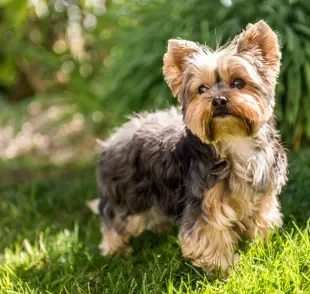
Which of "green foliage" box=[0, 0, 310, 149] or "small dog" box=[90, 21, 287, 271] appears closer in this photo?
"small dog" box=[90, 21, 287, 271]

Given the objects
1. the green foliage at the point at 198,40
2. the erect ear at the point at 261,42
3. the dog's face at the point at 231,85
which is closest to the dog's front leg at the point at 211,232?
the dog's face at the point at 231,85

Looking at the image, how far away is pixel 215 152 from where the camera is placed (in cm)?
365

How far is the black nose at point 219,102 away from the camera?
10.9 feet

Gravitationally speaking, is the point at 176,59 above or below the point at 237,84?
above

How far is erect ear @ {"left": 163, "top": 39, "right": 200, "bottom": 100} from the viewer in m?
3.65

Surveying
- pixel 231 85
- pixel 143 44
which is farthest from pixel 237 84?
pixel 143 44

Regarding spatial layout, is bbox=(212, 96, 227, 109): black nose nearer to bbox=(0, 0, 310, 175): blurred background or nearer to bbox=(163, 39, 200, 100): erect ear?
bbox=(163, 39, 200, 100): erect ear

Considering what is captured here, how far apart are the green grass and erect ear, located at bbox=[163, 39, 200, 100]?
3.68ft

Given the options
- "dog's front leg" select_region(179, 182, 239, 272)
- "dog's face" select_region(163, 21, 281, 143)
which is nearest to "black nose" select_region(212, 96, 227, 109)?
"dog's face" select_region(163, 21, 281, 143)

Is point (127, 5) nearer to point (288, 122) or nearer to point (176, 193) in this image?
point (288, 122)

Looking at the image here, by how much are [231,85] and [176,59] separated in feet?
1.46

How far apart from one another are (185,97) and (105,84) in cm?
351

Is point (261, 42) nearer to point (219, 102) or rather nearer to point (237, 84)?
point (237, 84)

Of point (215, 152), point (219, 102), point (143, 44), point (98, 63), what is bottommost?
point (98, 63)
